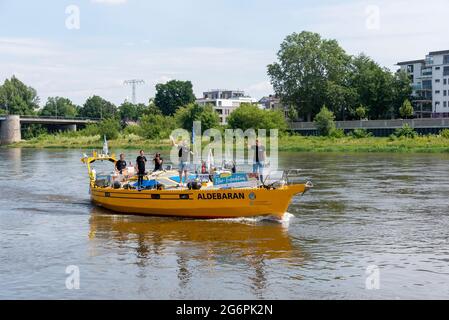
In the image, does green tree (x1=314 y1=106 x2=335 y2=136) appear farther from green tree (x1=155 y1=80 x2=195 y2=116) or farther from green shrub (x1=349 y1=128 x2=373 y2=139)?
green tree (x1=155 y1=80 x2=195 y2=116)

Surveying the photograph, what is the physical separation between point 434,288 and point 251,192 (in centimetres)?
1050

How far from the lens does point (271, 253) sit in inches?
810

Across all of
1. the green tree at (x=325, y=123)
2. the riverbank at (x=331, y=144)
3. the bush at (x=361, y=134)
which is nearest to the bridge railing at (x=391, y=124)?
the bush at (x=361, y=134)

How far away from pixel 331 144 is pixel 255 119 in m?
23.7

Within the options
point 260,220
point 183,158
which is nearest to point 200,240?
point 260,220

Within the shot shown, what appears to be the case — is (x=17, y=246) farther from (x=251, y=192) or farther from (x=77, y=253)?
(x=251, y=192)

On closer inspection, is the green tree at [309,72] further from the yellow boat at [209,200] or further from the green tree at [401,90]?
the yellow boat at [209,200]

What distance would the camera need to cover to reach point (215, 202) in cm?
2648

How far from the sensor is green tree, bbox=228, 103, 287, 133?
377 feet

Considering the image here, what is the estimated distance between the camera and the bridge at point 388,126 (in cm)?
9112

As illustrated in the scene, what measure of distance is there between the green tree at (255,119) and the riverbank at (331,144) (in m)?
6.21

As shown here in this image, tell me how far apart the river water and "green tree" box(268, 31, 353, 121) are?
8972 cm

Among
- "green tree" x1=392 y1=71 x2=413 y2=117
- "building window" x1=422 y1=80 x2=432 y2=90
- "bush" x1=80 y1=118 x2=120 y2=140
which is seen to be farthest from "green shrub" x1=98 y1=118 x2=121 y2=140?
"building window" x1=422 y1=80 x2=432 y2=90
